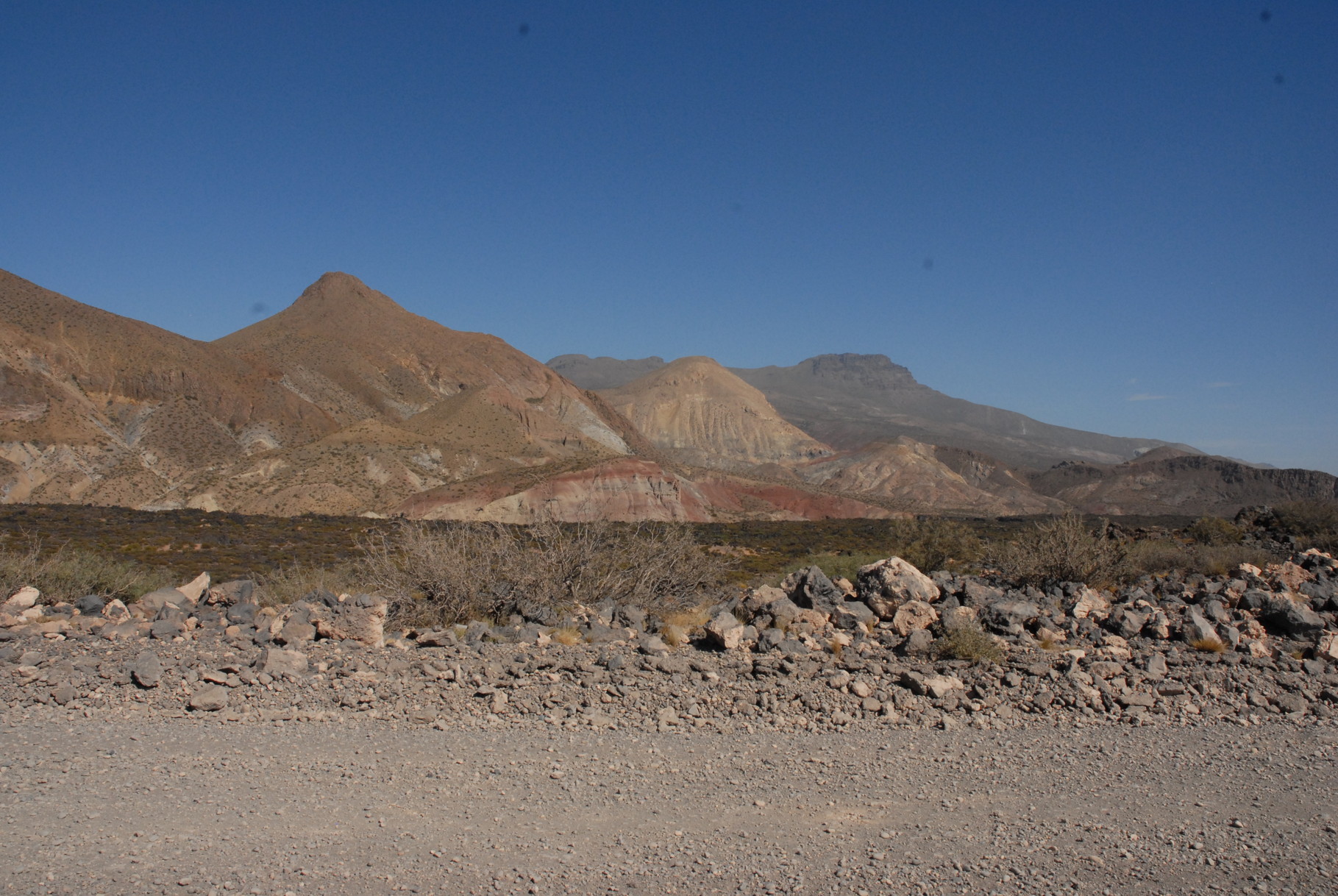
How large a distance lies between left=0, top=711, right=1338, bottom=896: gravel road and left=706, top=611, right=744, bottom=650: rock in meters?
1.94

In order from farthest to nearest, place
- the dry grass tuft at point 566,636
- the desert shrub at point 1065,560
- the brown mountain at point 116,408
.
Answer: the brown mountain at point 116,408 → the desert shrub at point 1065,560 → the dry grass tuft at point 566,636

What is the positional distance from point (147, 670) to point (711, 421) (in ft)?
432

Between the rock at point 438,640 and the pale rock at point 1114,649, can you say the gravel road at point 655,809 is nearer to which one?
the pale rock at point 1114,649

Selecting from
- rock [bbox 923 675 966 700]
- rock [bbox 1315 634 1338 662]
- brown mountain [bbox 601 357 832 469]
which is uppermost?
brown mountain [bbox 601 357 832 469]

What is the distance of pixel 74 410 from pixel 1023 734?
64.4 meters

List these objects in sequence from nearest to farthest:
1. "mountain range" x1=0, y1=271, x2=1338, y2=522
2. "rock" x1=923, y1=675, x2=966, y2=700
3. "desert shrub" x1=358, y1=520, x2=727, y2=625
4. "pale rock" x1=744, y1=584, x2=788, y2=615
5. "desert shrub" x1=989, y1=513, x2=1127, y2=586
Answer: "rock" x1=923, y1=675, x2=966, y2=700 → "pale rock" x1=744, y1=584, x2=788, y2=615 → "desert shrub" x1=358, y1=520, x2=727, y2=625 → "desert shrub" x1=989, y1=513, x2=1127, y2=586 → "mountain range" x1=0, y1=271, x2=1338, y2=522

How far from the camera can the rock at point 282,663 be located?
7.39m

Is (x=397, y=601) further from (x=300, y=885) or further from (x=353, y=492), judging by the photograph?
(x=353, y=492)

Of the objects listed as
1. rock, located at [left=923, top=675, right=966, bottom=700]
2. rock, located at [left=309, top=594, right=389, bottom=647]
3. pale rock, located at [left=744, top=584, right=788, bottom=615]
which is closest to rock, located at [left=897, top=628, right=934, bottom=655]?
rock, located at [left=923, top=675, right=966, bottom=700]

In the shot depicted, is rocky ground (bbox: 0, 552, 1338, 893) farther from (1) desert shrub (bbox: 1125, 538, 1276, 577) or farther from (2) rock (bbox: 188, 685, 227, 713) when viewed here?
(1) desert shrub (bbox: 1125, 538, 1276, 577)

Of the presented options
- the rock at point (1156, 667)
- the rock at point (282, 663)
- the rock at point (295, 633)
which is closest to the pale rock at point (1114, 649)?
the rock at point (1156, 667)

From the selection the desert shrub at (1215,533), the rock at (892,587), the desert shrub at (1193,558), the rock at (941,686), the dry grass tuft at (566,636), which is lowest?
the dry grass tuft at (566,636)

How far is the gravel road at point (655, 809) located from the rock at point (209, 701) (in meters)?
0.14

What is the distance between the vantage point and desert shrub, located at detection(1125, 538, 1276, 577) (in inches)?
638
